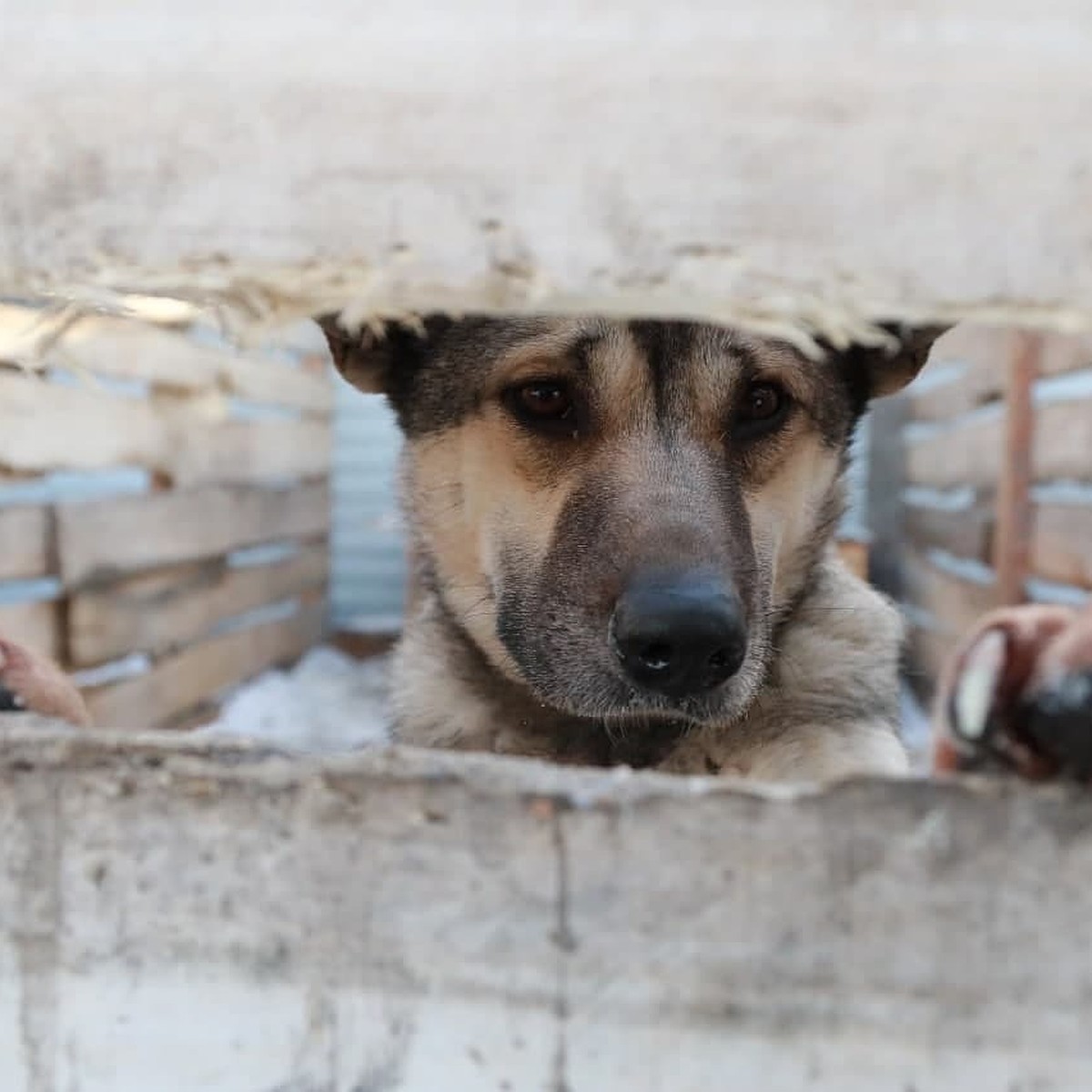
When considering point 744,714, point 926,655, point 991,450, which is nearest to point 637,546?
point 744,714

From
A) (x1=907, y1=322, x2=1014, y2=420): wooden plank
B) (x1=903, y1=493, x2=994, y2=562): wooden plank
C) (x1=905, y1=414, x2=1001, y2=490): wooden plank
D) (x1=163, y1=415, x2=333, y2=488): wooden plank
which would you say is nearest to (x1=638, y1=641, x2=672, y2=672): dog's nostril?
(x1=907, y1=322, x2=1014, y2=420): wooden plank

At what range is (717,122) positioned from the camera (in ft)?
2.81

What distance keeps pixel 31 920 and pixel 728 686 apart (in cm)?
104

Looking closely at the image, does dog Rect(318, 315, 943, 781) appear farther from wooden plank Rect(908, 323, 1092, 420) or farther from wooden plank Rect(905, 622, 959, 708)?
wooden plank Rect(905, 622, 959, 708)

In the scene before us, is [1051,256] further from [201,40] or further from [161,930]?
[161,930]


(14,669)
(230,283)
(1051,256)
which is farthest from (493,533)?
(1051,256)

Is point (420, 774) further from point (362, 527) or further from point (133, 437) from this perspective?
point (362, 527)

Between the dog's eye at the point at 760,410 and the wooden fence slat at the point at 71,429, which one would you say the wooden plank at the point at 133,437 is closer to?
the wooden fence slat at the point at 71,429

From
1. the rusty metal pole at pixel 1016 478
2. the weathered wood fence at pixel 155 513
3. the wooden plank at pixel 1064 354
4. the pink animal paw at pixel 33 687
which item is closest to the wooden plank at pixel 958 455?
the rusty metal pole at pixel 1016 478

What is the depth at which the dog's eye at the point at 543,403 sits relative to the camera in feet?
6.61

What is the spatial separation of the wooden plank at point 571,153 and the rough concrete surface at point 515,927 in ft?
1.32

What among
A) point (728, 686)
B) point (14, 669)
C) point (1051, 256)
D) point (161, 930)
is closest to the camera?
point (1051, 256)

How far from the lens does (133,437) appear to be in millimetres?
4113

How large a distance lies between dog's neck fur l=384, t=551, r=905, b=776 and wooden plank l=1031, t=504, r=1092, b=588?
63.1 inches
